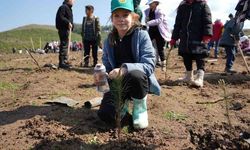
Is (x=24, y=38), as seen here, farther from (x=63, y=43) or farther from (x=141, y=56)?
(x=141, y=56)

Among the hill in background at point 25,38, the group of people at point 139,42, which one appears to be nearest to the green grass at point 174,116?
the group of people at point 139,42

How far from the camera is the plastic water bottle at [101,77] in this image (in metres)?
3.34

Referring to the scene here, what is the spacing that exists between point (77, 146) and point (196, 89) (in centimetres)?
347

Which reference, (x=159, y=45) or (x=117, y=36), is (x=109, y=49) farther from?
(x=159, y=45)

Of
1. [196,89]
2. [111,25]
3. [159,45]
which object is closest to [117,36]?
[111,25]

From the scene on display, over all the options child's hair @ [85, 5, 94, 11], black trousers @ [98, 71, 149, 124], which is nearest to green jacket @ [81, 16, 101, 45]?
child's hair @ [85, 5, 94, 11]

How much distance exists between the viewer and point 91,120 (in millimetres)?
4219

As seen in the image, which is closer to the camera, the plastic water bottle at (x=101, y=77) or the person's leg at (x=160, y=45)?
the plastic water bottle at (x=101, y=77)

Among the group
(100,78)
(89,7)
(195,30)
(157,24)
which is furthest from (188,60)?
(89,7)

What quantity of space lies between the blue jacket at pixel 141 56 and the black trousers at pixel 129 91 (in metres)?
0.07

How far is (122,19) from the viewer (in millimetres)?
3824

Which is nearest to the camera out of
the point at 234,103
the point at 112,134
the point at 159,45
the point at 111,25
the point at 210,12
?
the point at 112,134

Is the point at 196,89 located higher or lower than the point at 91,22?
lower

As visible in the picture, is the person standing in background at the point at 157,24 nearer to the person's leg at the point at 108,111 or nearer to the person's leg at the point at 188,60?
the person's leg at the point at 188,60
